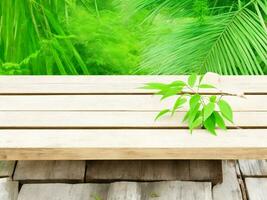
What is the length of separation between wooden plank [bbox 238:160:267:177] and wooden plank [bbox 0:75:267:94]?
25cm

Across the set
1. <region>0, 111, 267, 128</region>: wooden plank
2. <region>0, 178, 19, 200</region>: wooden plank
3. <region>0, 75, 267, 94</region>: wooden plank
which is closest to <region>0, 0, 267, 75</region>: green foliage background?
<region>0, 75, 267, 94</region>: wooden plank

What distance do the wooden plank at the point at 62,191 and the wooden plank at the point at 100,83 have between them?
349 millimetres

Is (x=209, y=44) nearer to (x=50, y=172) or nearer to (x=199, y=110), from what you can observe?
(x=199, y=110)

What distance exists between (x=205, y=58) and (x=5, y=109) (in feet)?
2.91

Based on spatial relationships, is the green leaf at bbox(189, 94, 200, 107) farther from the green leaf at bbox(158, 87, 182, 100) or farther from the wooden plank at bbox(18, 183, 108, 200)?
the wooden plank at bbox(18, 183, 108, 200)

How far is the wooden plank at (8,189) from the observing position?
165cm

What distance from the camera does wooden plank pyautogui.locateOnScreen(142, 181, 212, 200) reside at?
159 cm

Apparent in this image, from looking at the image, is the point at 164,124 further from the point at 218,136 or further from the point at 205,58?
the point at 205,58

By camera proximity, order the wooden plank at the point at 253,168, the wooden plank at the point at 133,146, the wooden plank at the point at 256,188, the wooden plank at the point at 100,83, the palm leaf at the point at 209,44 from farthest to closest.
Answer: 1. the palm leaf at the point at 209,44
2. the wooden plank at the point at 100,83
3. the wooden plank at the point at 253,168
4. the wooden plank at the point at 256,188
5. the wooden plank at the point at 133,146

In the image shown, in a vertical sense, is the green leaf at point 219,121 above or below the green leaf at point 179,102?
below

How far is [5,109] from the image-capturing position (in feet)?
5.82

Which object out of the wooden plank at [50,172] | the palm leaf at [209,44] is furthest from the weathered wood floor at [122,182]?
the palm leaf at [209,44]

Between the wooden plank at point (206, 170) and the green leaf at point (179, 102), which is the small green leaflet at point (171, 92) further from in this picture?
the wooden plank at point (206, 170)

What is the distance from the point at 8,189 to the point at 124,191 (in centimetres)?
35
